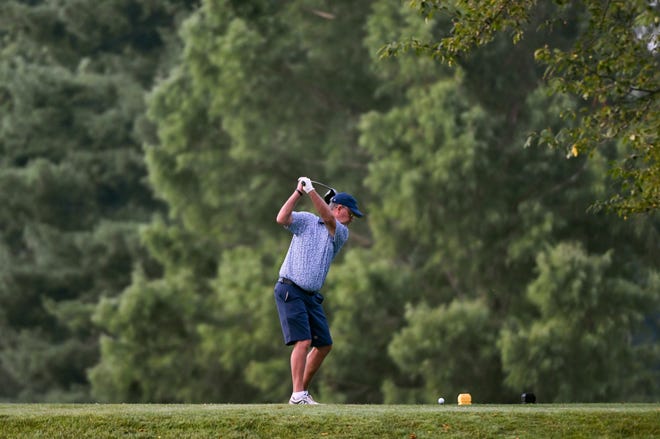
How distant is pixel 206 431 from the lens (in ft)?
30.8

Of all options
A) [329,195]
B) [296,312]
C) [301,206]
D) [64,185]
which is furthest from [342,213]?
[64,185]

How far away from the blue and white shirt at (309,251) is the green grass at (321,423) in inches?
45.1

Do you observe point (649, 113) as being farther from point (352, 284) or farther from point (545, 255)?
point (352, 284)

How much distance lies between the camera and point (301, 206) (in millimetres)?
28281

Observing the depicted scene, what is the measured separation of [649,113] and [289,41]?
1748cm

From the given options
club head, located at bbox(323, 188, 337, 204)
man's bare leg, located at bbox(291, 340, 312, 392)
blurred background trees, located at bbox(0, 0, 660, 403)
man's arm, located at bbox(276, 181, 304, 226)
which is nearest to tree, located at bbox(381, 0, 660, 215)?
club head, located at bbox(323, 188, 337, 204)

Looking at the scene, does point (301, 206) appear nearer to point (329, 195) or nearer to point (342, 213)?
point (329, 195)

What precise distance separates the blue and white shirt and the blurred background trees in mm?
9531

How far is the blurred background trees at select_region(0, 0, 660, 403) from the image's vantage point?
80.5ft

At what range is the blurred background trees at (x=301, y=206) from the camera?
966 inches

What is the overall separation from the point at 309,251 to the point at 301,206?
1737cm

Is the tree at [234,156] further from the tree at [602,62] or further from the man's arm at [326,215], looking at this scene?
the man's arm at [326,215]

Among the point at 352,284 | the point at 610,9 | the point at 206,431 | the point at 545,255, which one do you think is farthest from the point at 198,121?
the point at 206,431

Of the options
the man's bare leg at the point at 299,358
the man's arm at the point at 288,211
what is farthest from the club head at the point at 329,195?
the man's bare leg at the point at 299,358
